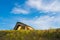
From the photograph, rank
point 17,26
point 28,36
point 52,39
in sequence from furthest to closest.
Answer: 1. point 17,26
2. point 28,36
3. point 52,39

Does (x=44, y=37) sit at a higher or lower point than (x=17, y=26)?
lower

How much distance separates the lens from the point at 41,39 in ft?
40.7

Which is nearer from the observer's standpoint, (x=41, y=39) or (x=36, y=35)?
(x=41, y=39)

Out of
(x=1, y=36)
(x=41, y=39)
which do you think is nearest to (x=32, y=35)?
(x=41, y=39)

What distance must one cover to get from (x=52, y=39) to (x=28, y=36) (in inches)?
69.3

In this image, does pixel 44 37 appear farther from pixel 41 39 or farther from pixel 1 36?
pixel 1 36

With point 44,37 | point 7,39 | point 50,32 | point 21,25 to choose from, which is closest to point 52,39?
point 44,37

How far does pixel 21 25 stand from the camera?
29.8 metres

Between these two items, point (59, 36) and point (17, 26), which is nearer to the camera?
point (59, 36)

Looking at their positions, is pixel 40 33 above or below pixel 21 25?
below

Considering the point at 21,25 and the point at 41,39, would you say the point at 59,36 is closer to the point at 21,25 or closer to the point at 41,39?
the point at 41,39

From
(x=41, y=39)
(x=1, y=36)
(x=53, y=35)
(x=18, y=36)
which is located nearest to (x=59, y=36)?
(x=53, y=35)

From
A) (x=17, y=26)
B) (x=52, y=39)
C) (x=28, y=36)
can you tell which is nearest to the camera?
(x=52, y=39)

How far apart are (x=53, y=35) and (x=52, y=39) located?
31.7 inches
